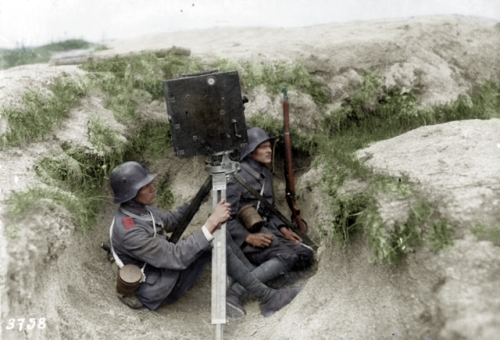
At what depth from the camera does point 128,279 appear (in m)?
4.78

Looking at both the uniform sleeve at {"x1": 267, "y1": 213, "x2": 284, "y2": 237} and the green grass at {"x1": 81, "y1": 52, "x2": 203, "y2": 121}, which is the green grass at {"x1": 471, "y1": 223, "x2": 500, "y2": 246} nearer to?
the uniform sleeve at {"x1": 267, "y1": 213, "x2": 284, "y2": 237}

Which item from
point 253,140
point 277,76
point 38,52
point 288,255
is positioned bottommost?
point 288,255

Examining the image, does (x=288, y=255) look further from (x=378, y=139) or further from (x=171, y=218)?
(x=378, y=139)

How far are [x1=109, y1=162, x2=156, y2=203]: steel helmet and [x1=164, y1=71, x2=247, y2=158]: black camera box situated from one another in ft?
1.61

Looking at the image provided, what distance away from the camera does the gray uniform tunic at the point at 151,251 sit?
4922 millimetres

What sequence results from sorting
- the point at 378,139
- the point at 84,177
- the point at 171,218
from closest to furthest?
the point at 171,218, the point at 84,177, the point at 378,139

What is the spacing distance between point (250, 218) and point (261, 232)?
0.44 metres

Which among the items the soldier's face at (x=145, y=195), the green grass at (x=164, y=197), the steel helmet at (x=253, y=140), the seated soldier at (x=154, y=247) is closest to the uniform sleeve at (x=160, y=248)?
the seated soldier at (x=154, y=247)

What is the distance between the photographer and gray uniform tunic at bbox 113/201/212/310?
4.92m

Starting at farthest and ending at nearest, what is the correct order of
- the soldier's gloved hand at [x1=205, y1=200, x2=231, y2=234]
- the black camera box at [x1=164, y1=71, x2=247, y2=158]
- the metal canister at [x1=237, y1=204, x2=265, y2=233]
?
the metal canister at [x1=237, y1=204, x2=265, y2=233] → the black camera box at [x1=164, y1=71, x2=247, y2=158] → the soldier's gloved hand at [x1=205, y1=200, x2=231, y2=234]

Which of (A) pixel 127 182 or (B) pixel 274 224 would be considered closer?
(A) pixel 127 182

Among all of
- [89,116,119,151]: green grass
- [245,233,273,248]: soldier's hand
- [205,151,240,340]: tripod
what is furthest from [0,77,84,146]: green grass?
[245,233,273,248]: soldier's hand

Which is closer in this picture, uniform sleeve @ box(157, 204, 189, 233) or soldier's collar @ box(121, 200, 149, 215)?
soldier's collar @ box(121, 200, 149, 215)

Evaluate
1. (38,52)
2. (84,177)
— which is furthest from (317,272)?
(38,52)
